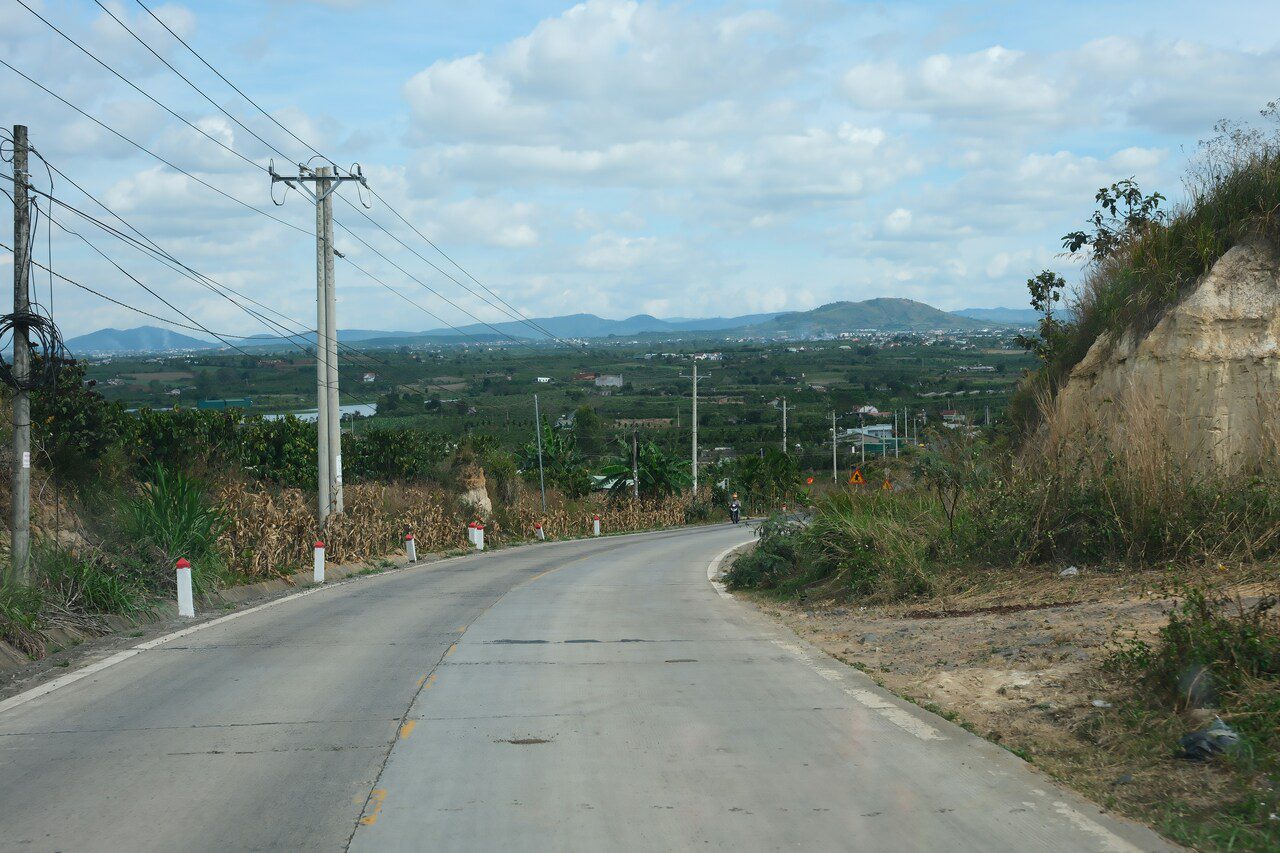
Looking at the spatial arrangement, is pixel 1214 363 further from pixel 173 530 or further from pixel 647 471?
pixel 647 471

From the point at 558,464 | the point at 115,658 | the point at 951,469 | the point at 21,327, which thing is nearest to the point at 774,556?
the point at 951,469

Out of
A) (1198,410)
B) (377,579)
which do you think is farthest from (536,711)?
(377,579)

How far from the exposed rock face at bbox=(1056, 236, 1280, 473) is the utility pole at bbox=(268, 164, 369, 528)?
64.1 feet

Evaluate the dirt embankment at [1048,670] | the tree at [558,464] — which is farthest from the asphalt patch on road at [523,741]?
the tree at [558,464]

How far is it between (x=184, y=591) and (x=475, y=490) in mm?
29635

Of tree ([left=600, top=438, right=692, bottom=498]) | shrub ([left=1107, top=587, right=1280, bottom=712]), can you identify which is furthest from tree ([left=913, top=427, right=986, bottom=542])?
tree ([left=600, top=438, right=692, bottom=498])

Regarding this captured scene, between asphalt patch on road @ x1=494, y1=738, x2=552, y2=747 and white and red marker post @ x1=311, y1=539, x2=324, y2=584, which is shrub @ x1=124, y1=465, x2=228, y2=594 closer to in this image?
white and red marker post @ x1=311, y1=539, x2=324, y2=584

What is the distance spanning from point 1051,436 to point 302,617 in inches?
413

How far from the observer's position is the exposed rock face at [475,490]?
4434 centimetres

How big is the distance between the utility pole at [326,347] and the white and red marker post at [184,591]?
12000mm

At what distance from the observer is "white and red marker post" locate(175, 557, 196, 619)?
15.8 m

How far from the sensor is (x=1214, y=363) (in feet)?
45.8

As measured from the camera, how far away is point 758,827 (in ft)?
19.0

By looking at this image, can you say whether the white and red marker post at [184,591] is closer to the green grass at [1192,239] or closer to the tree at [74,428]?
the tree at [74,428]
